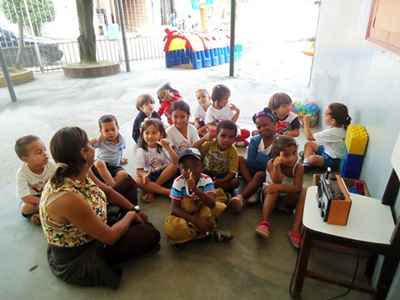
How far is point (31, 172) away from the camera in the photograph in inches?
89.9

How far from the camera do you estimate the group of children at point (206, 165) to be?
2061 millimetres

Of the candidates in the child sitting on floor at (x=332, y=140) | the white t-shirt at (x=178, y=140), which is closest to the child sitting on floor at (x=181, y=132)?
the white t-shirt at (x=178, y=140)

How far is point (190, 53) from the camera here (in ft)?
25.5

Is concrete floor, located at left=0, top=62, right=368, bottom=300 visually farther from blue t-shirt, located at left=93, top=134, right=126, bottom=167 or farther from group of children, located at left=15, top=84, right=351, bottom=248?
blue t-shirt, located at left=93, top=134, right=126, bottom=167

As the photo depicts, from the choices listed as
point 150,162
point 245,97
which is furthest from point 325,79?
point 150,162

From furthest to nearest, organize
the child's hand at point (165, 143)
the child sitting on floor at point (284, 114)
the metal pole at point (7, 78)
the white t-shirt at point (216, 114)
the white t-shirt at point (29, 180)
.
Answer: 1. the metal pole at point (7, 78)
2. the white t-shirt at point (216, 114)
3. the child sitting on floor at point (284, 114)
4. the child's hand at point (165, 143)
5. the white t-shirt at point (29, 180)

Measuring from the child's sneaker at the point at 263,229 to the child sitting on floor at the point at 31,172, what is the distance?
152 centimetres

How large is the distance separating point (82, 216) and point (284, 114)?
2.30 m

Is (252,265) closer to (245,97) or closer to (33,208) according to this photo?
(33,208)

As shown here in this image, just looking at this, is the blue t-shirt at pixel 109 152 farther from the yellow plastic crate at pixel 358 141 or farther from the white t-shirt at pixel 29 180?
the yellow plastic crate at pixel 358 141

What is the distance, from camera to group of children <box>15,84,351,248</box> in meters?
2.06

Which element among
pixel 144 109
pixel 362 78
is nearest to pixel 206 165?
pixel 144 109

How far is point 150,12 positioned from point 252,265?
48.4ft

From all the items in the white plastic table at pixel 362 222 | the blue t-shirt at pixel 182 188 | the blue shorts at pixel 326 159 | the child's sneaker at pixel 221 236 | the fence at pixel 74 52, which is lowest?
the child's sneaker at pixel 221 236
